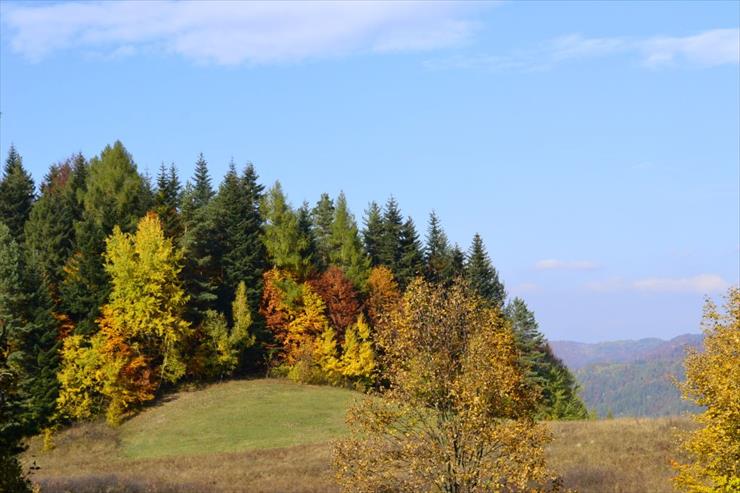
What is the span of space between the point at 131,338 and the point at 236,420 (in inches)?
624

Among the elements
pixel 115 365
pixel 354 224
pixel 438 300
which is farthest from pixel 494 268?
pixel 438 300

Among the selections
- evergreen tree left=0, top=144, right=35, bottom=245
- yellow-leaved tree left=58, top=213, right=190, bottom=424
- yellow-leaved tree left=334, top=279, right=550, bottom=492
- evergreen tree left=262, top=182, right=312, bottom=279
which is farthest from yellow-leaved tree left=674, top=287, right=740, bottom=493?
evergreen tree left=0, top=144, right=35, bottom=245

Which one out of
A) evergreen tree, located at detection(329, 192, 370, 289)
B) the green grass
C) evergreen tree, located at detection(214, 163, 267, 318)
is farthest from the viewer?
evergreen tree, located at detection(329, 192, 370, 289)

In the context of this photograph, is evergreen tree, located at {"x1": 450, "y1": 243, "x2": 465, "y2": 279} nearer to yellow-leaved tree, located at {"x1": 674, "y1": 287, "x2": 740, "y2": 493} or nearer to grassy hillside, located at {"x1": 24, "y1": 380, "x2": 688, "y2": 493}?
grassy hillside, located at {"x1": 24, "y1": 380, "x2": 688, "y2": 493}

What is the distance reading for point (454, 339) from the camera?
25.6 m

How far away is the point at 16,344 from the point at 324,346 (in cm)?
2912

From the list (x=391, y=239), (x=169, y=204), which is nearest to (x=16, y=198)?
(x=169, y=204)

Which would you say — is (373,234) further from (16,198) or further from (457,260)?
(16,198)

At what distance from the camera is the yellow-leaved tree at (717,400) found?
2330cm

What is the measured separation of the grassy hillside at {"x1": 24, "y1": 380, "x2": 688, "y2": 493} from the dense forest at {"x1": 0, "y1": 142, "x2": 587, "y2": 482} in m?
3.95

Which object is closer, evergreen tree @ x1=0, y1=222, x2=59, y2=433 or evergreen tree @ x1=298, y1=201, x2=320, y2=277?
evergreen tree @ x1=0, y1=222, x2=59, y2=433

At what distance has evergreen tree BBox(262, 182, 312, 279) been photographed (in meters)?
91.9

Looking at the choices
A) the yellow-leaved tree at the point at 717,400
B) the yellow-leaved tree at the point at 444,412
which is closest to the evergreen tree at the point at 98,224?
the yellow-leaved tree at the point at 444,412

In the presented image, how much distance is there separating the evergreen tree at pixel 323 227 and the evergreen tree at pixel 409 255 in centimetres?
899
